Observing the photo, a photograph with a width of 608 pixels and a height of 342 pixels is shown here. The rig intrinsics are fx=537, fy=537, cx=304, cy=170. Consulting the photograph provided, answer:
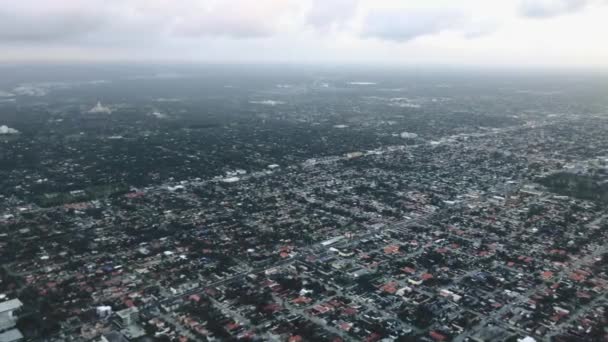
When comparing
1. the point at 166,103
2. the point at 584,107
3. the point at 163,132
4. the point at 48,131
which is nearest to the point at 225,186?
the point at 163,132

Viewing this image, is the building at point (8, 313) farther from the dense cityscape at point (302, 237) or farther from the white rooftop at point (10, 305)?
the dense cityscape at point (302, 237)

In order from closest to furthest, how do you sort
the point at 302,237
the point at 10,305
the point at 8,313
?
the point at 8,313 < the point at 10,305 < the point at 302,237

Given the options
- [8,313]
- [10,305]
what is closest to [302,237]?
[10,305]

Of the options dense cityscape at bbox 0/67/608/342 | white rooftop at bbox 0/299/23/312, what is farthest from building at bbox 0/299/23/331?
dense cityscape at bbox 0/67/608/342

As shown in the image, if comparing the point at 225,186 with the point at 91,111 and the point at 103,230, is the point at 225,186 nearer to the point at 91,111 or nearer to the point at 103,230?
the point at 103,230

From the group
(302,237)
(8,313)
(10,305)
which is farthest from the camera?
(302,237)

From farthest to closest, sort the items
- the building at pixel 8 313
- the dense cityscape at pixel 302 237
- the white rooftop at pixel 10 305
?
the white rooftop at pixel 10 305
the dense cityscape at pixel 302 237
the building at pixel 8 313

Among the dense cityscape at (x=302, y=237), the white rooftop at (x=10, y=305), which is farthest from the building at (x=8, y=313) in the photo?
the dense cityscape at (x=302, y=237)

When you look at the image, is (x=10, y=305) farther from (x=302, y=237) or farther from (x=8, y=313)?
(x=302, y=237)
